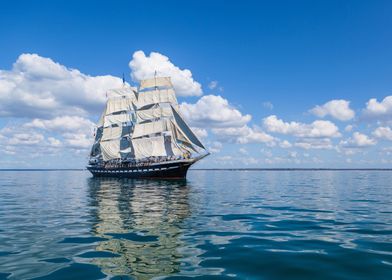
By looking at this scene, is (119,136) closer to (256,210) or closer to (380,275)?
(256,210)

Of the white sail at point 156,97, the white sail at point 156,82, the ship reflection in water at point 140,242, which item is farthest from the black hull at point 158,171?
the ship reflection in water at point 140,242

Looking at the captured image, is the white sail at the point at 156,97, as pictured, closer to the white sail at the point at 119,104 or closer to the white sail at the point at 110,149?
the white sail at the point at 119,104

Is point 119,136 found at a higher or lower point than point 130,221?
higher

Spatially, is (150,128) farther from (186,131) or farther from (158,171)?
(158,171)

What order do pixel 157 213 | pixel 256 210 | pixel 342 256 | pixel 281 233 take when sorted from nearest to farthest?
pixel 342 256, pixel 281 233, pixel 157 213, pixel 256 210

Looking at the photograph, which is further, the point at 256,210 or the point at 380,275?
the point at 256,210

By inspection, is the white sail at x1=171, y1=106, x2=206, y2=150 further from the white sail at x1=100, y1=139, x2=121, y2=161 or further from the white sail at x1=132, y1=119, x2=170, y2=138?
the white sail at x1=100, y1=139, x2=121, y2=161

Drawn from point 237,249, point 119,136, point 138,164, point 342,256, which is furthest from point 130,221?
point 119,136

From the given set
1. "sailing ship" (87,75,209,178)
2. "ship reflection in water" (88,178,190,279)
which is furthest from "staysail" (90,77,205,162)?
"ship reflection in water" (88,178,190,279)

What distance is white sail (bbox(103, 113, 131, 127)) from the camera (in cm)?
10910

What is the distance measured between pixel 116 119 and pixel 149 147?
A: 2517 cm

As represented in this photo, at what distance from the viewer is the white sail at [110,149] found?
10331 centimetres

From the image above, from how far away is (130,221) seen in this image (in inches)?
720

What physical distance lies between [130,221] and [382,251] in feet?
41.2
